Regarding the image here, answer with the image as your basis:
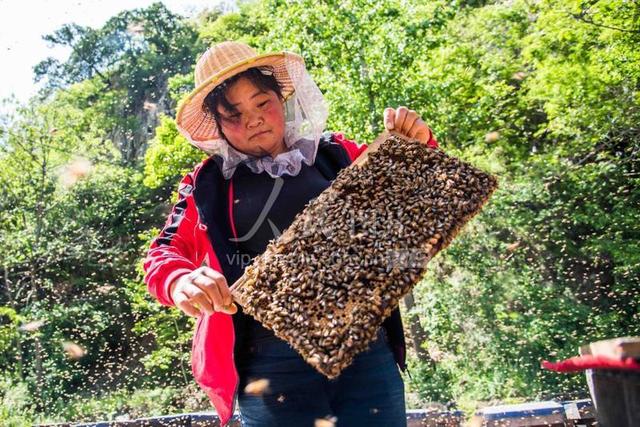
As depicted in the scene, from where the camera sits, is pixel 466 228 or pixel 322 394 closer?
pixel 322 394

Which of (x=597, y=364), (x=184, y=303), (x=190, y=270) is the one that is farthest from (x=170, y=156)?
(x=597, y=364)

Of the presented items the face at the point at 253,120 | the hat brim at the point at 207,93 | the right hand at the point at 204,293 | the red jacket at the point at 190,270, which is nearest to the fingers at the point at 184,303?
the right hand at the point at 204,293

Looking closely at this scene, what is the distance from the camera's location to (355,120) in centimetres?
1248

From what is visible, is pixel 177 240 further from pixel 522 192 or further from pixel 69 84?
pixel 69 84

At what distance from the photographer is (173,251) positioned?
90.9 inches

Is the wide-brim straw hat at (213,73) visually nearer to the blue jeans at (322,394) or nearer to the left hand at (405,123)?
the left hand at (405,123)

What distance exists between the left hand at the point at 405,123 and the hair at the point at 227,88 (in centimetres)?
48

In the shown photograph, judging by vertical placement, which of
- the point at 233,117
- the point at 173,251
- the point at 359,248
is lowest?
the point at 359,248

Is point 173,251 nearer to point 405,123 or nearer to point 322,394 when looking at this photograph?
point 322,394

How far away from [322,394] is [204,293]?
522mm

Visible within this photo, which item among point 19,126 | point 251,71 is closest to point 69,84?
point 19,126

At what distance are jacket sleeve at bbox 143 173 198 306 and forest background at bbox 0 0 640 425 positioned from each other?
9.31m

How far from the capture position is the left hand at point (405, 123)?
2.47 m

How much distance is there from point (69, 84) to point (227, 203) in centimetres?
4112
